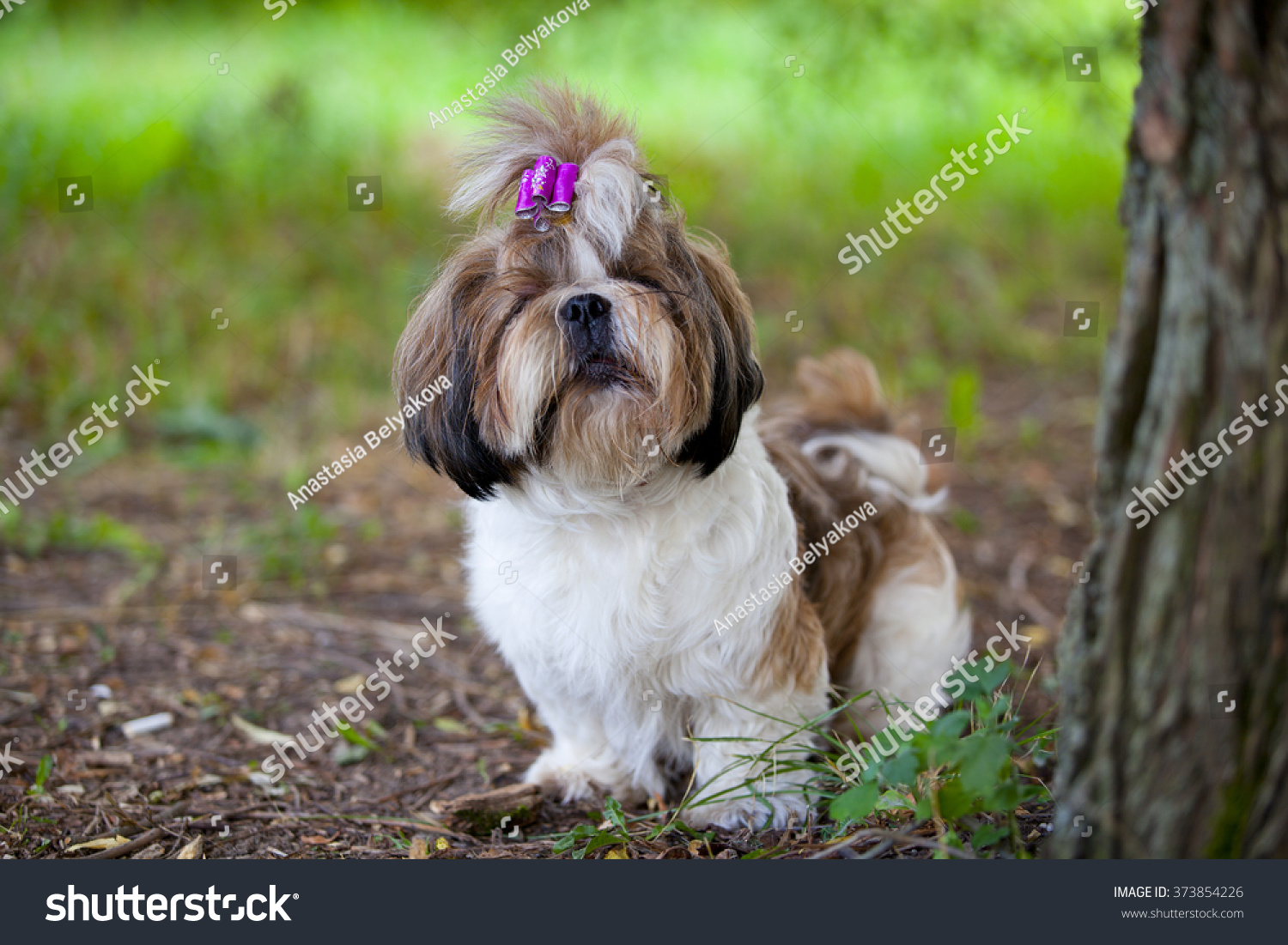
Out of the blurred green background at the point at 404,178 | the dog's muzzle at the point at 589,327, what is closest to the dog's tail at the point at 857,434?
the dog's muzzle at the point at 589,327

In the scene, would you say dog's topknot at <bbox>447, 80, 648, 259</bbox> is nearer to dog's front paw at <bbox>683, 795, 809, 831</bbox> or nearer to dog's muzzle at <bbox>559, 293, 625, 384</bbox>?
dog's muzzle at <bbox>559, 293, 625, 384</bbox>

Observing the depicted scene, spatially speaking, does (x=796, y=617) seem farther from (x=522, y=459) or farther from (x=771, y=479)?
(x=522, y=459)

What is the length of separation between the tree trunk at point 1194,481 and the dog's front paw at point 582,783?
5.27ft

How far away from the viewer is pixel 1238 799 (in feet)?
6.38

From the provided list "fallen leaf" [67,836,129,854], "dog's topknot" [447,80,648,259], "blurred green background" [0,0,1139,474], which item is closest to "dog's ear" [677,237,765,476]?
"dog's topknot" [447,80,648,259]

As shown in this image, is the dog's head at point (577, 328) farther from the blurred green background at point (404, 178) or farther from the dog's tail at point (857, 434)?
the blurred green background at point (404, 178)

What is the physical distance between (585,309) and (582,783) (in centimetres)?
156

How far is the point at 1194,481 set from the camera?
1.87 metres

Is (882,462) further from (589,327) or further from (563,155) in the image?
(563,155)

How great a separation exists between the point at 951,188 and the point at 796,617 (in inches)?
266

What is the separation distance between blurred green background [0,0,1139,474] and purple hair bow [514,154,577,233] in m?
3.72

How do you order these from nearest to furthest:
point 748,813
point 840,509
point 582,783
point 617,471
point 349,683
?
point 617,471
point 748,813
point 582,783
point 840,509
point 349,683

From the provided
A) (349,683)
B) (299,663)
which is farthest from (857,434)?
(299,663)

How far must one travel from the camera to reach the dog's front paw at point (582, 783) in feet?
10.9
